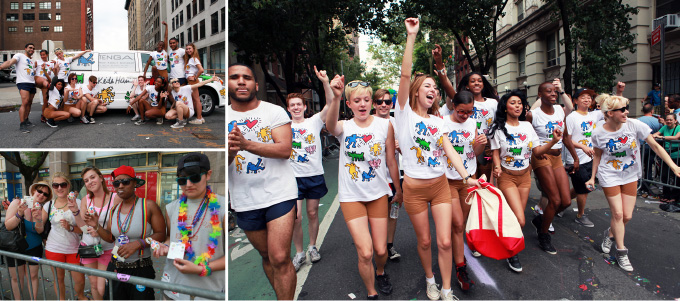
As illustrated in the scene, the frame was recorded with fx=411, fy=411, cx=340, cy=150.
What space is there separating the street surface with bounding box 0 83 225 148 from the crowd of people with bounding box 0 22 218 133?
0.20m

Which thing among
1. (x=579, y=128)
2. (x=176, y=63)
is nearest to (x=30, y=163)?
(x=176, y=63)

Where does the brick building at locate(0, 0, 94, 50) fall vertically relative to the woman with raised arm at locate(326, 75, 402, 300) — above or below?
above

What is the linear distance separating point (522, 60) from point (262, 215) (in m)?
27.6

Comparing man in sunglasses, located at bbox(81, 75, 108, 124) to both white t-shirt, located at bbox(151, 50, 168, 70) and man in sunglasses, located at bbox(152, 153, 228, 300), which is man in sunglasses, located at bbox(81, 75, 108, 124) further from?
man in sunglasses, located at bbox(152, 153, 228, 300)

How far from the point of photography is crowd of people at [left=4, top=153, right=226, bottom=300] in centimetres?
327

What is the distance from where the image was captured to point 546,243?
4.89m

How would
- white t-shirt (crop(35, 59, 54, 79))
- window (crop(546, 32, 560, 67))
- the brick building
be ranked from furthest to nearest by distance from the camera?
1. window (crop(546, 32, 560, 67))
2. the brick building
3. white t-shirt (crop(35, 59, 54, 79))

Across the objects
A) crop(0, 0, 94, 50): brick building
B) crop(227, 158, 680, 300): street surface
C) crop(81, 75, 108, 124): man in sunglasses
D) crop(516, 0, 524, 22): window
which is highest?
crop(516, 0, 524, 22): window

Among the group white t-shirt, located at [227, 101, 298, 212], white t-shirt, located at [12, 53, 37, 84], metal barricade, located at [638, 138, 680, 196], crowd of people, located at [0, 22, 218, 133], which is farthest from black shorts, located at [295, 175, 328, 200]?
white t-shirt, located at [12, 53, 37, 84]

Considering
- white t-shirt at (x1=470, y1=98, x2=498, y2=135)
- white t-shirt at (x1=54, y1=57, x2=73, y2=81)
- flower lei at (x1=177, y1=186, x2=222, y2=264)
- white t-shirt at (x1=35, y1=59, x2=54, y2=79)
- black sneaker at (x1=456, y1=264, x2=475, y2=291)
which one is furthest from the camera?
white t-shirt at (x1=54, y1=57, x2=73, y2=81)

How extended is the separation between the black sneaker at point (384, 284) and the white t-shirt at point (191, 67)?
6997 millimetres

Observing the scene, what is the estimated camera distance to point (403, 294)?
378 centimetres

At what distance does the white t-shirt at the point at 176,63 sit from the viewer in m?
8.88

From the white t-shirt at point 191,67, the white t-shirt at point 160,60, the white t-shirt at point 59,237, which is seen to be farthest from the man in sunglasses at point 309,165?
the white t-shirt at point 160,60
